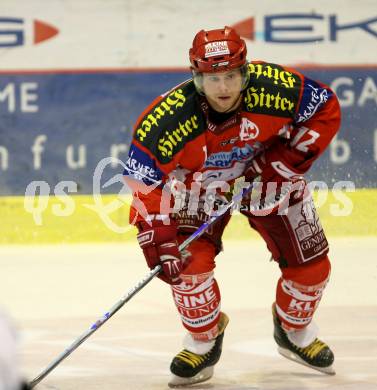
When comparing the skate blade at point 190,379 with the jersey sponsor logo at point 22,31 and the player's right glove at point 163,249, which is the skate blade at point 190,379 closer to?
the player's right glove at point 163,249

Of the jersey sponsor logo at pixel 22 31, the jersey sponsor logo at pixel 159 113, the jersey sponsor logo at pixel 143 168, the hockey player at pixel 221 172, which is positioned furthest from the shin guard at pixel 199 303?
the jersey sponsor logo at pixel 22 31

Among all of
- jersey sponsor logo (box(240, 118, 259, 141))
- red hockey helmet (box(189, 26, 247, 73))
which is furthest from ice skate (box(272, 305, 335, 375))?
red hockey helmet (box(189, 26, 247, 73))

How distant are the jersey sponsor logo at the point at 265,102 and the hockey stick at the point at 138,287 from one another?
1.05 feet

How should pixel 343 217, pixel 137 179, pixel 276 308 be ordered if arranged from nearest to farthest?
pixel 137 179, pixel 276 308, pixel 343 217

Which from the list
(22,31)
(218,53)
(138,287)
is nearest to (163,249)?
(138,287)

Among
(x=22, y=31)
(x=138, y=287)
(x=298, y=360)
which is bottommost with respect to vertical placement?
(x=298, y=360)

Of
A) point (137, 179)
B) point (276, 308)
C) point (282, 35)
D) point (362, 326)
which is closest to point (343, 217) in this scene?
point (282, 35)

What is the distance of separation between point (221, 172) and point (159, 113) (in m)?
0.33

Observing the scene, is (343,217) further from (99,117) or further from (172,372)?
(172,372)

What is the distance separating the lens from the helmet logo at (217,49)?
2.80 m

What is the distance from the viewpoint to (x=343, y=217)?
5605mm

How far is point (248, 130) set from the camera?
2949 mm

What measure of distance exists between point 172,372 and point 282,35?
3.12 meters

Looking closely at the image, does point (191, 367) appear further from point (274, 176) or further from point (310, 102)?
point (310, 102)
